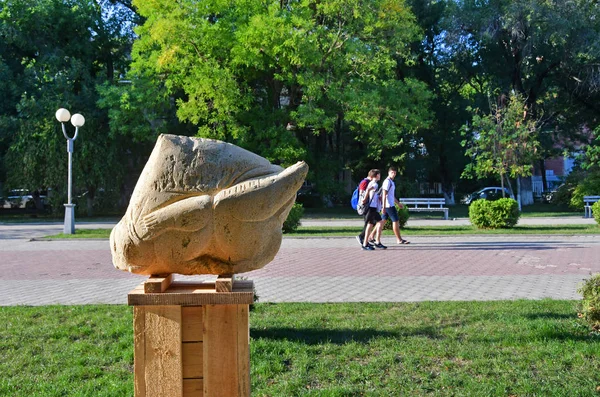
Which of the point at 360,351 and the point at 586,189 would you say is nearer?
the point at 360,351

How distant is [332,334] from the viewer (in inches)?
233

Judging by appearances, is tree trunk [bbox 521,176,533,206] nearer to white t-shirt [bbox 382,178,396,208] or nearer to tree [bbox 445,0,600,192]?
tree [bbox 445,0,600,192]

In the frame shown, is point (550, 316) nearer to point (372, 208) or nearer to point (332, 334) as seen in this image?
point (332, 334)

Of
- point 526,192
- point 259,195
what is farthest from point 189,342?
point 526,192

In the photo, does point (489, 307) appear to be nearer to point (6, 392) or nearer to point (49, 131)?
point (6, 392)

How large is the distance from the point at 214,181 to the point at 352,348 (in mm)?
2500

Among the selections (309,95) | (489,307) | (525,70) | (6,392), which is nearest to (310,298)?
(489,307)

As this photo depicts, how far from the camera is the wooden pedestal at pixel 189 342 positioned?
3422mm

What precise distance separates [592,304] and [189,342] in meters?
4.19

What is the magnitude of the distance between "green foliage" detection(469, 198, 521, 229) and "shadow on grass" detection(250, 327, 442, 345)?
551 inches

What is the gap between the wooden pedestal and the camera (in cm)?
342

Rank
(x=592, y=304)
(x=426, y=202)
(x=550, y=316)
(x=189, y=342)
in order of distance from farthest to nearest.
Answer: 1. (x=426, y=202)
2. (x=550, y=316)
3. (x=592, y=304)
4. (x=189, y=342)

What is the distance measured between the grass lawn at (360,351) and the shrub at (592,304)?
12 centimetres

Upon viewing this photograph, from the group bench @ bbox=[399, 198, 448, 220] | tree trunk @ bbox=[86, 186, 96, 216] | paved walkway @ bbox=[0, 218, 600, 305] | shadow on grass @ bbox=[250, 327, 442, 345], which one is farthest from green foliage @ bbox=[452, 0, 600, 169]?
shadow on grass @ bbox=[250, 327, 442, 345]
